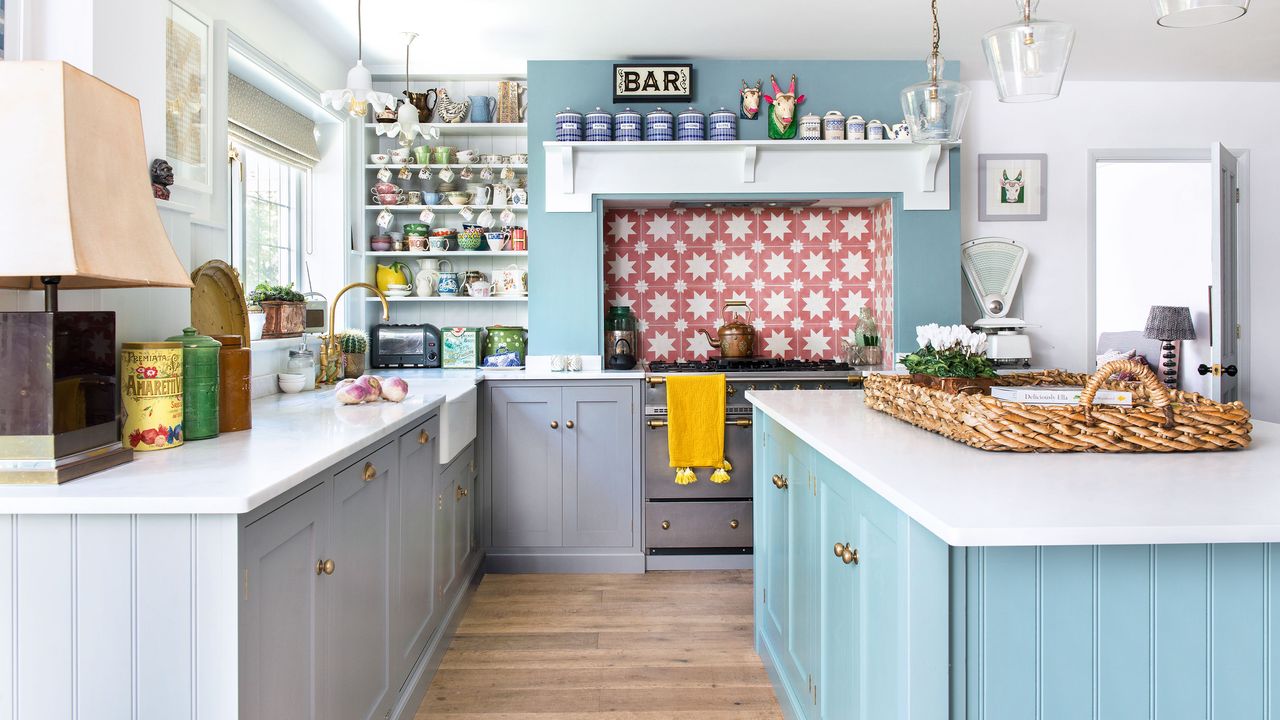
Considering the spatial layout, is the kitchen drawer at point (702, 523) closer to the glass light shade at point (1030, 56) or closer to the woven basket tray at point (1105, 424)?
the woven basket tray at point (1105, 424)

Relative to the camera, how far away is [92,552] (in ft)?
3.96

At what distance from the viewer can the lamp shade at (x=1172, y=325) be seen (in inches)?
187

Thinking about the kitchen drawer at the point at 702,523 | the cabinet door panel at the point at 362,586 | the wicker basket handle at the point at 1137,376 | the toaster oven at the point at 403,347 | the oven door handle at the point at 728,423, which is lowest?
the kitchen drawer at the point at 702,523

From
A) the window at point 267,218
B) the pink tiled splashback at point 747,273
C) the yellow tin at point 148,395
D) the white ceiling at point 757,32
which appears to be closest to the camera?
the yellow tin at point 148,395

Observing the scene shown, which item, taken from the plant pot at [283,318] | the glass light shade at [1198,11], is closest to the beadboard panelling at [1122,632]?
the glass light shade at [1198,11]

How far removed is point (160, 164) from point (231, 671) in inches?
54.9

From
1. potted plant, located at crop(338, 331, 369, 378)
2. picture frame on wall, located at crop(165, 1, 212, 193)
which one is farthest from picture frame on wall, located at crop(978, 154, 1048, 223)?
picture frame on wall, located at crop(165, 1, 212, 193)

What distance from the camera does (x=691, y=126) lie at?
3.70m

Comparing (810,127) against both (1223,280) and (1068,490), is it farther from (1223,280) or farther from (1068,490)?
(1068,490)

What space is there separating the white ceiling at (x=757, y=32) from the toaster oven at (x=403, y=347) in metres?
1.37

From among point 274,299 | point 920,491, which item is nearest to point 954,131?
point 920,491

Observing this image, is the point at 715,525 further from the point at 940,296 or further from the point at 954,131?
the point at 954,131

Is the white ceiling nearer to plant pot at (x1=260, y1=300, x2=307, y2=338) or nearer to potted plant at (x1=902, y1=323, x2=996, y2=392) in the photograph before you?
plant pot at (x1=260, y1=300, x2=307, y2=338)

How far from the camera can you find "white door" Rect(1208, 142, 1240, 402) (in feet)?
11.3
